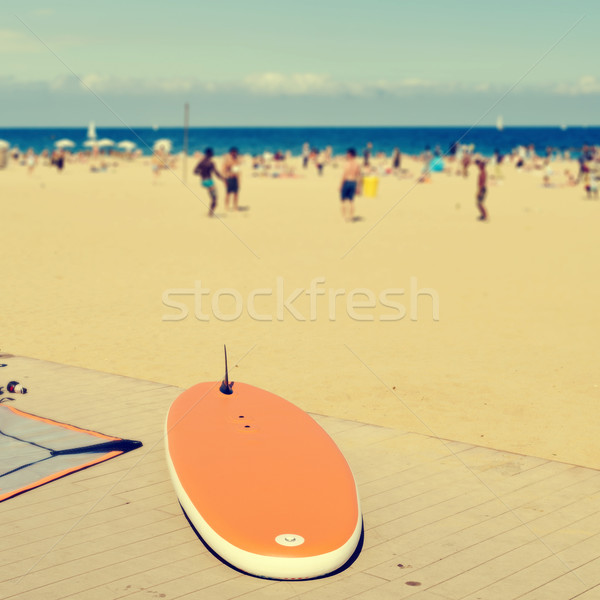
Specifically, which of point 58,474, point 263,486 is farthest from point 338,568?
point 58,474

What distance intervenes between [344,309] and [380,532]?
6726mm

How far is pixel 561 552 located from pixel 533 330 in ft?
19.7

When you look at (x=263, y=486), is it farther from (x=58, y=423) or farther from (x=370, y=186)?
(x=370, y=186)

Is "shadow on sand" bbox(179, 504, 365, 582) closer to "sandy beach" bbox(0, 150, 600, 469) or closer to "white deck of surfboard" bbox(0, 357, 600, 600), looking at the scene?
"white deck of surfboard" bbox(0, 357, 600, 600)

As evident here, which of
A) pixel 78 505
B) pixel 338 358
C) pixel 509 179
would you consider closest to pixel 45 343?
pixel 338 358

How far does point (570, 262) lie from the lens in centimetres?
1516

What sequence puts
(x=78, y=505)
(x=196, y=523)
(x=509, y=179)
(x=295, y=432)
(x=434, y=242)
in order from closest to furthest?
(x=196, y=523) → (x=78, y=505) → (x=295, y=432) → (x=434, y=242) → (x=509, y=179)

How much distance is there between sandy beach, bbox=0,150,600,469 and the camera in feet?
23.9

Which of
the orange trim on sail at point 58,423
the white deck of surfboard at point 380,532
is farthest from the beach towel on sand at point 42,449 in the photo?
the white deck of surfboard at point 380,532

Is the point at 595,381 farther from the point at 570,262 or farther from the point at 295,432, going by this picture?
the point at 570,262

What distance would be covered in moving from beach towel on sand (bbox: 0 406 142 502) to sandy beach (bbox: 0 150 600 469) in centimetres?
108

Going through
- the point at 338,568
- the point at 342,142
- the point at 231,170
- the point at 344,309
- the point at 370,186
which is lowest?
the point at 338,568

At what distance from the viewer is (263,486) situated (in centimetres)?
452

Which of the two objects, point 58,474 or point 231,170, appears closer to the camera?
point 58,474
